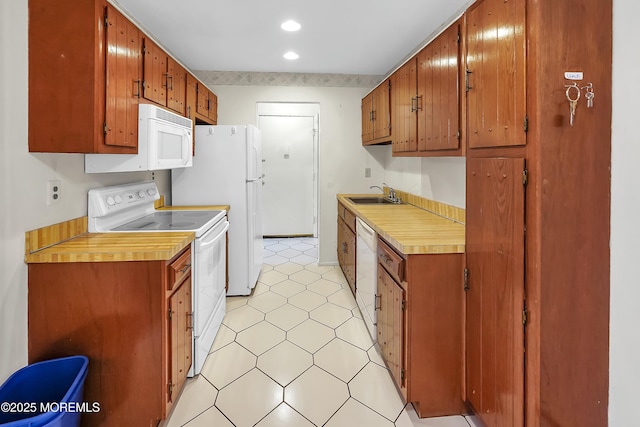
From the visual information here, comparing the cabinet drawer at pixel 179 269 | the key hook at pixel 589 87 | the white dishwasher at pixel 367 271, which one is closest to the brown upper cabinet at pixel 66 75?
the cabinet drawer at pixel 179 269

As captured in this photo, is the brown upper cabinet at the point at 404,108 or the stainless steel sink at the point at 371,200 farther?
the stainless steel sink at the point at 371,200

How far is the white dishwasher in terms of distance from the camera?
236 cm

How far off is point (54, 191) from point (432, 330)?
197cm

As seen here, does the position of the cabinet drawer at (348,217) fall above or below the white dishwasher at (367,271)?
above

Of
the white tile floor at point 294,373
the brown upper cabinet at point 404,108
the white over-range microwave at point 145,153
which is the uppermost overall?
the brown upper cabinet at point 404,108

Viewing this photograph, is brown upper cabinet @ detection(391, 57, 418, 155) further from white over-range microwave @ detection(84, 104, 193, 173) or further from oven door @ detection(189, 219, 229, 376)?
white over-range microwave @ detection(84, 104, 193, 173)

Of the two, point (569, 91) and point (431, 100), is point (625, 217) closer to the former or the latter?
point (569, 91)

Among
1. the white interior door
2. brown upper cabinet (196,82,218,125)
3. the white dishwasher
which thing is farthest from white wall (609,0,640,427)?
the white interior door

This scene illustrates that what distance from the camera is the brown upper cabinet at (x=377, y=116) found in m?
3.19

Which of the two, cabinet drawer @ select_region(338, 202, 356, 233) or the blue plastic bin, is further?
cabinet drawer @ select_region(338, 202, 356, 233)

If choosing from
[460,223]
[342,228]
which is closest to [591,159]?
[460,223]

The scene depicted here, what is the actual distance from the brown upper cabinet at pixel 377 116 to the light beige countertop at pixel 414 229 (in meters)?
0.70

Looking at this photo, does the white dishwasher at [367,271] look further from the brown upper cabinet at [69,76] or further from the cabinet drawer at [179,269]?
the brown upper cabinet at [69,76]

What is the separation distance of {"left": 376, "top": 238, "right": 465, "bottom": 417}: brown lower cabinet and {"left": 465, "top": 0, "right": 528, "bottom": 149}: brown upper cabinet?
60 cm
